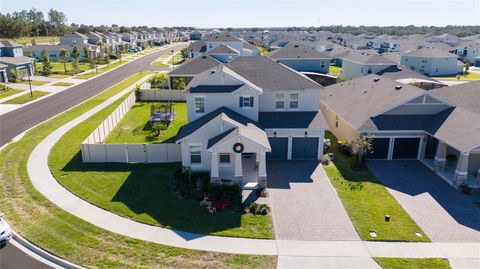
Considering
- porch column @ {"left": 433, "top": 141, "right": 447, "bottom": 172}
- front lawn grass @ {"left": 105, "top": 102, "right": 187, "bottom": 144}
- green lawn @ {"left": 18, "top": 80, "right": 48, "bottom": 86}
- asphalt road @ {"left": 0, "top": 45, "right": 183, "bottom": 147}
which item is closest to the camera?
porch column @ {"left": 433, "top": 141, "right": 447, "bottom": 172}

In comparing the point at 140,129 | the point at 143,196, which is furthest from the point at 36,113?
the point at 143,196

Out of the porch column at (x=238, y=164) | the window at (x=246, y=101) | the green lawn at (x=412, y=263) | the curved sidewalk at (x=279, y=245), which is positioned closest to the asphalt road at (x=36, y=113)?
the curved sidewalk at (x=279, y=245)

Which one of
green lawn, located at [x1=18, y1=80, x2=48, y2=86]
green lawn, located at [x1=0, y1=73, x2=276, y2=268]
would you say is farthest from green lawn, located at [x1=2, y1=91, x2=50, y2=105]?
green lawn, located at [x1=0, y1=73, x2=276, y2=268]

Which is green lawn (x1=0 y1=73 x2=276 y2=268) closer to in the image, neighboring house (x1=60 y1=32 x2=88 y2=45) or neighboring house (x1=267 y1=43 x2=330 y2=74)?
neighboring house (x1=267 y1=43 x2=330 y2=74)

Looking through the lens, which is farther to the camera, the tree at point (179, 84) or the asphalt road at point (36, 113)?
the tree at point (179, 84)

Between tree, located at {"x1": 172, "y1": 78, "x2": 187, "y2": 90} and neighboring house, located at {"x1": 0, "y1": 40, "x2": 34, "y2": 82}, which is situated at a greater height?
neighboring house, located at {"x1": 0, "y1": 40, "x2": 34, "y2": 82}

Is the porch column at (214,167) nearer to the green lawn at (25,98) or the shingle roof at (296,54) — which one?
the green lawn at (25,98)

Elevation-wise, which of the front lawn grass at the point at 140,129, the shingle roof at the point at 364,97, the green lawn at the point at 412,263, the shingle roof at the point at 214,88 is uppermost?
the shingle roof at the point at 214,88
